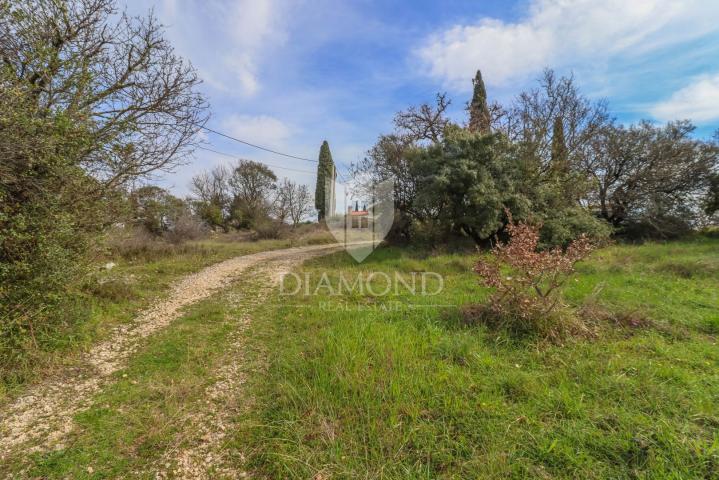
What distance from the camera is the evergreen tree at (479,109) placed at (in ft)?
43.6

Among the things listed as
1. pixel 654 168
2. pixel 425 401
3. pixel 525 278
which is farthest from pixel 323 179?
pixel 425 401

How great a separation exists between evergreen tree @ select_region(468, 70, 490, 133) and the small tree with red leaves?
11.0m

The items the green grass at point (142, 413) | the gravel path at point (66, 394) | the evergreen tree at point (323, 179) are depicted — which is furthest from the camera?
the evergreen tree at point (323, 179)

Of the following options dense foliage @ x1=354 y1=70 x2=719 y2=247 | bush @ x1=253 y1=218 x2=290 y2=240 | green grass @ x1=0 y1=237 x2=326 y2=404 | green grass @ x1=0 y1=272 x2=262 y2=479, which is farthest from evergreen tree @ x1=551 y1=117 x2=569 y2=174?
bush @ x1=253 y1=218 x2=290 y2=240

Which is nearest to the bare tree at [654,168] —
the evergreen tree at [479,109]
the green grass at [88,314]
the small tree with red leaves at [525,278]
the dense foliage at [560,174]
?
the dense foliage at [560,174]

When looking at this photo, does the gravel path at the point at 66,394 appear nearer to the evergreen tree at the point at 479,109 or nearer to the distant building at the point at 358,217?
the distant building at the point at 358,217

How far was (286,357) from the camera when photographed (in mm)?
3436


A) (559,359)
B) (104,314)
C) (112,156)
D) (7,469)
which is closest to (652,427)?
(559,359)

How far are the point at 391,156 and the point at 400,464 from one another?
471 inches

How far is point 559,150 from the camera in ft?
38.3

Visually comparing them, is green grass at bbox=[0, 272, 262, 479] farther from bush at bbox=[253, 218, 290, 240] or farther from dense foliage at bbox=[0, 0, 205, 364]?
bush at bbox=[253, 218, 290, 240]

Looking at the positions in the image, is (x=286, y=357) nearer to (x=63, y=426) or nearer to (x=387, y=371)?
(x=387, y=371)

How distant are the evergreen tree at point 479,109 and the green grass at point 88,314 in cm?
1345

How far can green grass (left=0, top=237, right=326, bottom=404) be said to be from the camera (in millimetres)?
3064
